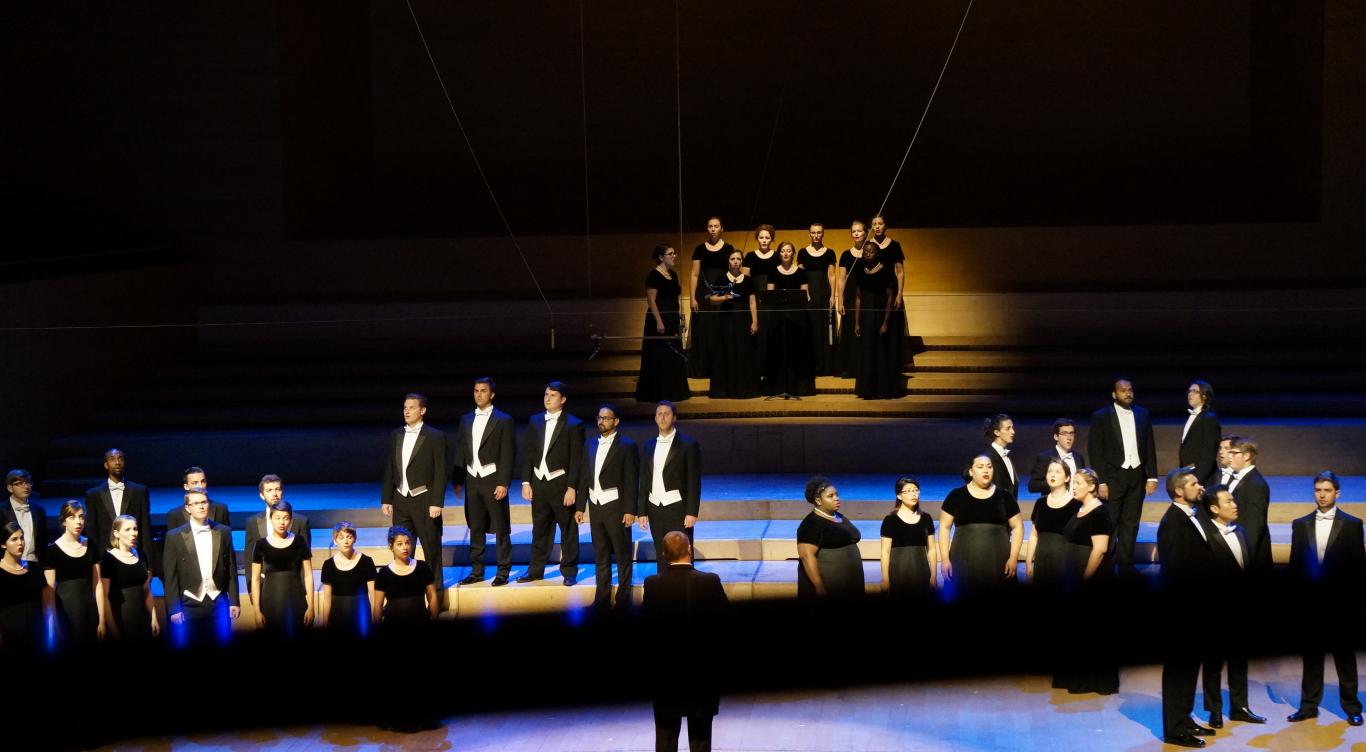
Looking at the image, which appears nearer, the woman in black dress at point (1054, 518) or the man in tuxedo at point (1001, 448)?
the woman in black dress at point (1054, 518)

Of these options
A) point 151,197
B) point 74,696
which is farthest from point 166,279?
point 74,696

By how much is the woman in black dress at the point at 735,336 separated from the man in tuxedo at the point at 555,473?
2.60 m

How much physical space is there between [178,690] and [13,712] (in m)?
0.18

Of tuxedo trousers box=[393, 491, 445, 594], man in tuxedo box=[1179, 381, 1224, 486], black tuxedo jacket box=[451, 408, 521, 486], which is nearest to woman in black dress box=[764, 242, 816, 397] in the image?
black tuxedo jacket box=[451, 408, 521, 486]

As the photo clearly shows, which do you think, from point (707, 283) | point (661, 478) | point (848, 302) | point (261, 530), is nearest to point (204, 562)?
point (261, 530)

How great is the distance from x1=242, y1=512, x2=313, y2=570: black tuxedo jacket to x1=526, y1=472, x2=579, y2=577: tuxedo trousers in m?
1.60

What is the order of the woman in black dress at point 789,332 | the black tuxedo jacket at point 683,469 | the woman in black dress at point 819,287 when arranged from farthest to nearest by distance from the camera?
1. the woman in black dress at point 819,287
2. the woman in black dress at point 789,332
3. the black tuxedo jacket at point 683,469

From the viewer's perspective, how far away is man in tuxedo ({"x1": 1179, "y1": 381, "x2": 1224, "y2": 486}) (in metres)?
8.94

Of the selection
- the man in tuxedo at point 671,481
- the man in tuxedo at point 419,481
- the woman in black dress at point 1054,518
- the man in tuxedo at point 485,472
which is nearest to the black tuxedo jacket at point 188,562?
the man in tuxedo at point 419,481

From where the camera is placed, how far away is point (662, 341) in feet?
38.9

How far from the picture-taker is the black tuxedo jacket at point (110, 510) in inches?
337

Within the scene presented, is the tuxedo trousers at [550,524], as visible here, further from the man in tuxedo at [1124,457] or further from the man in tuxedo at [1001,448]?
the man in tuxedo at [1124,457]

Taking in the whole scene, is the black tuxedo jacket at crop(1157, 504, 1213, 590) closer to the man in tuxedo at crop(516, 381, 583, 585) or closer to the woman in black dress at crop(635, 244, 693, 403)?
the man in tuxedo at crop(516, 381, 583, 585)

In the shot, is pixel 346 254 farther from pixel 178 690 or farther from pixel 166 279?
pixel 178 690
